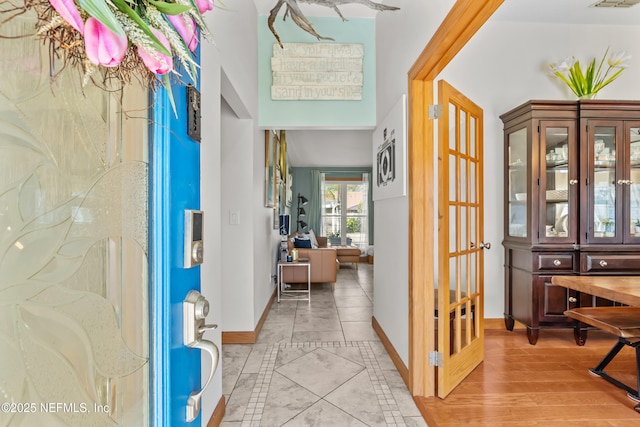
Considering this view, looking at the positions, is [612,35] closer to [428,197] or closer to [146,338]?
[428,197]

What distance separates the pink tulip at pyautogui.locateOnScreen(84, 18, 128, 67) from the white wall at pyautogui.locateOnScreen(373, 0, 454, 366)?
161 cm

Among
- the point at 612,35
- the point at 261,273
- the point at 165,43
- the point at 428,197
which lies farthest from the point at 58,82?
the point at 612,35

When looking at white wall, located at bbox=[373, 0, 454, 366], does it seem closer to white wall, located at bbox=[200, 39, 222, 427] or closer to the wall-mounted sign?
the wall-mounted sign

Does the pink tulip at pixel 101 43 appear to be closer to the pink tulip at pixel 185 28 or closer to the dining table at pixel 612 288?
the pink tulip at pixel 185 28

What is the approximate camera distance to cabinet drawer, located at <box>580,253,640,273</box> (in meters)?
2.71

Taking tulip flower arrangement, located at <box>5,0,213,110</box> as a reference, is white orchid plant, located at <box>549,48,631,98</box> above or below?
above

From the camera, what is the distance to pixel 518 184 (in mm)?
3016

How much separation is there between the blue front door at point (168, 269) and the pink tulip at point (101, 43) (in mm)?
371

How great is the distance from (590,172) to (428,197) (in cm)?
190

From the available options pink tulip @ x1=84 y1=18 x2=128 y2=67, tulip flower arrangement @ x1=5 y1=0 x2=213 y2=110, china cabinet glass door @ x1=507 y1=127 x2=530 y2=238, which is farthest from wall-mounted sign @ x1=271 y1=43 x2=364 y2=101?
pink tulip @ x1=84 y1=18 x2=128 y2=67

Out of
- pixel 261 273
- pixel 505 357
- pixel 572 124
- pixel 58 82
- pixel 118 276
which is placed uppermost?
pixel 572 124

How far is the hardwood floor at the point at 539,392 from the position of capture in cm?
178

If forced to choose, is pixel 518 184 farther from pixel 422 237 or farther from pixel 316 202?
pixel 316 202

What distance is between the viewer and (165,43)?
58 cm
